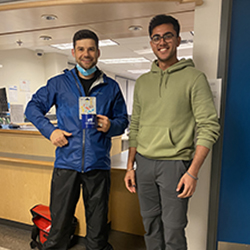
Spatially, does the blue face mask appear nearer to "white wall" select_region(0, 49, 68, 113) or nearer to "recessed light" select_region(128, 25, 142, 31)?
"recessed light" select_region(128, 25, 142, 31)

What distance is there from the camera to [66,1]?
1.47m

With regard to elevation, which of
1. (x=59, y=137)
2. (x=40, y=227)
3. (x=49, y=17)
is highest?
(x=49, y=17)

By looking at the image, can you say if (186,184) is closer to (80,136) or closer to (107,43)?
(80,136)

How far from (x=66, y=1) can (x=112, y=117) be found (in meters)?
0.81

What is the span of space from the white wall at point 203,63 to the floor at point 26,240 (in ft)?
1.94

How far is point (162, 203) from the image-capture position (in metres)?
1.22

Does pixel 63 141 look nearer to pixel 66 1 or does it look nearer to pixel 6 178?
pixel 66 1

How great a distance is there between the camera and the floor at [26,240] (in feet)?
6.32

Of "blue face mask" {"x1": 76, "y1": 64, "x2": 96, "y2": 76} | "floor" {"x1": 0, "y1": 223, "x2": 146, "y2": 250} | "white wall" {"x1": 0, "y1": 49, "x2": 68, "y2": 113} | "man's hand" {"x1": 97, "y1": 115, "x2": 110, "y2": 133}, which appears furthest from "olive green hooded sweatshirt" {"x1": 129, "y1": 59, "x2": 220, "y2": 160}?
"white wall" {"x1": 0, "y1": 49, "x2": 68, "y2": 113}

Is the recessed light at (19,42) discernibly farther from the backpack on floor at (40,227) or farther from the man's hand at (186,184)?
the man's hand at (186,184)

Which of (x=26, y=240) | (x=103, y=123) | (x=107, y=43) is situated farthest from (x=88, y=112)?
(x=107, y=43)

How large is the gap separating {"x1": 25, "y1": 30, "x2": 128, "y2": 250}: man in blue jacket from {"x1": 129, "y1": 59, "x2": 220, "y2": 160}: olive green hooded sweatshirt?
308 mm

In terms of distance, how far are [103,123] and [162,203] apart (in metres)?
0.58

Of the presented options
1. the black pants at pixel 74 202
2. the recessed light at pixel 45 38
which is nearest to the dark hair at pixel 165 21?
the black pants at pixel 74 202
